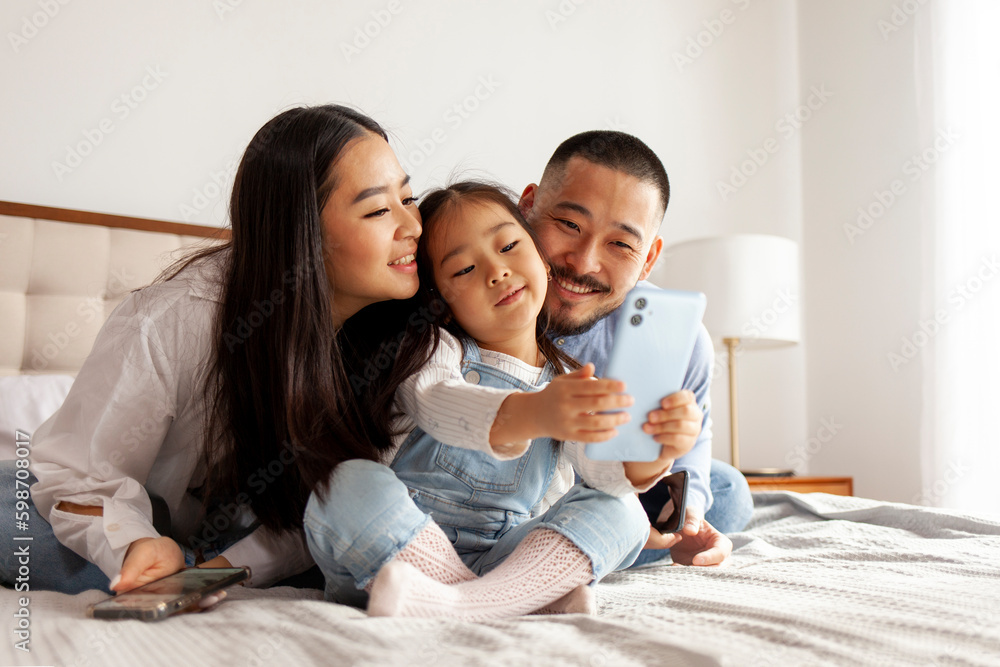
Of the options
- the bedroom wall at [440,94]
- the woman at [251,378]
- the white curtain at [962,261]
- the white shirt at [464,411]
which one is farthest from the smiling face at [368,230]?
the white curtain at [962,261]

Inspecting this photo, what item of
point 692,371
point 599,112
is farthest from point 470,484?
point 599,112

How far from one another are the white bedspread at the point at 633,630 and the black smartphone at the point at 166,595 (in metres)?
0.02

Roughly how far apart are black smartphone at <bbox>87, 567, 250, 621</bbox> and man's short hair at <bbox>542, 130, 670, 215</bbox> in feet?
3.24

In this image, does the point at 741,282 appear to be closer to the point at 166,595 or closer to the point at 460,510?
the point at 460,510

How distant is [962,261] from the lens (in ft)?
8.43

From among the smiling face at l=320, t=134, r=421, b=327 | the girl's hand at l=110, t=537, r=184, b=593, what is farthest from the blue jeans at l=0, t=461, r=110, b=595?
the smiling face at l=320, t=134, r=421, b=327

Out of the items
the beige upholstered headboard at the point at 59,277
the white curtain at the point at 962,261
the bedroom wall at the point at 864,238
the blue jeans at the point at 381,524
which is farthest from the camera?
the bedroom wall at the point at 864,238

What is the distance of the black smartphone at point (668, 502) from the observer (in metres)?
1.09

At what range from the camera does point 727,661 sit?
60 cm

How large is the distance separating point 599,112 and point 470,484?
2.16m

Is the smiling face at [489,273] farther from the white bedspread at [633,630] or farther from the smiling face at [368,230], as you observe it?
the white bedspread at [633,630]

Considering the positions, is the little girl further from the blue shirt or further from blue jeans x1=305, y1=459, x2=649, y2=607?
the blue shirt

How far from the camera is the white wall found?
2029mm

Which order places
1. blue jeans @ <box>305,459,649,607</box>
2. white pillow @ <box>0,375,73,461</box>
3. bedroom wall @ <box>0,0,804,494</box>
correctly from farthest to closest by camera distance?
1. bedroom wall @ <box>0,0,804,494</box>
2. white pillow @ <box>0,375,73,461</box>
3. blue jeans @ <box>305,459,649,607</box>
